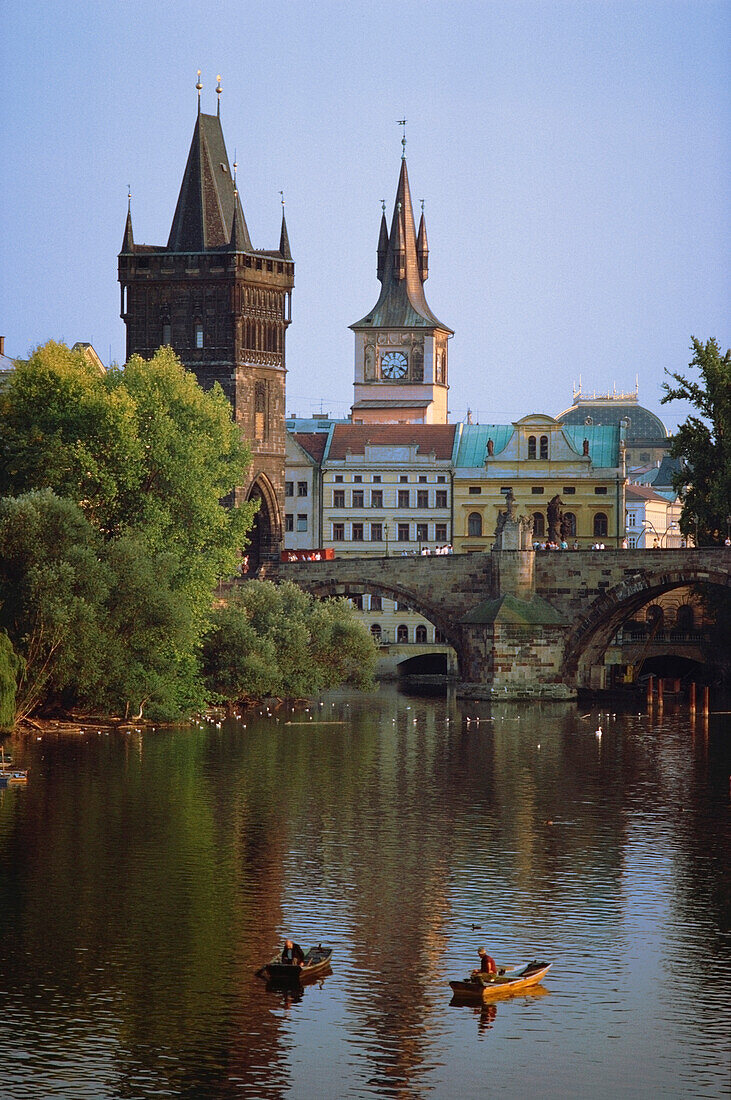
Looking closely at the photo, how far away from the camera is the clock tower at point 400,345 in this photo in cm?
14750

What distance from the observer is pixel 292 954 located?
32.1 meters

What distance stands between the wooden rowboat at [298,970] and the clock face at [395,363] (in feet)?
386

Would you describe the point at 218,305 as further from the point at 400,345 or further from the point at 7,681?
the point at 7,681

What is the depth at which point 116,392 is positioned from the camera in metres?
71.5

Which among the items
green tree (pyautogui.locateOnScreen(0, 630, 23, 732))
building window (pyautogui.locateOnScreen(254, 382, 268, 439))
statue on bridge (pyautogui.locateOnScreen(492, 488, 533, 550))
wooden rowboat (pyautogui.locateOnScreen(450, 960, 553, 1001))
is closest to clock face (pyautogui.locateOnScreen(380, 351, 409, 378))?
building window (pyautogui.locateOnScreen(254, 382, 268, 439))

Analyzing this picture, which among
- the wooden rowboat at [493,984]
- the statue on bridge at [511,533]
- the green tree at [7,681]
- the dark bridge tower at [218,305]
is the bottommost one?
the wooden rowboat at [493,984]

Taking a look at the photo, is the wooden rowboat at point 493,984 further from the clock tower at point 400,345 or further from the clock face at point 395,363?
the clock face at point 395,363

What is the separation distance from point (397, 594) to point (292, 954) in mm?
60794

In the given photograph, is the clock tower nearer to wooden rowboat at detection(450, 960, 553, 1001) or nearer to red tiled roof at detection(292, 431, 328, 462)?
red tiled roof at detection(292, 431, 328, 462)

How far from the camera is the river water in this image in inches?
1109

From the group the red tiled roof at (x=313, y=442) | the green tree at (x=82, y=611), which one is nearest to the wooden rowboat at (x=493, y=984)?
the green tree at (x=82, y=611)

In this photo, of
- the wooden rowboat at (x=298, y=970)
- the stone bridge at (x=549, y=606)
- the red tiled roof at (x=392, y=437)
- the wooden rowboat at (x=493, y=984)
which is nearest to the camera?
the wooden rowboat at (x=493, y=984)

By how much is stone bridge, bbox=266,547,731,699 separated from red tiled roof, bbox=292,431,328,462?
30165 mm

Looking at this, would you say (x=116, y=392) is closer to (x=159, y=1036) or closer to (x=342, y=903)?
(x=342, y=903)
